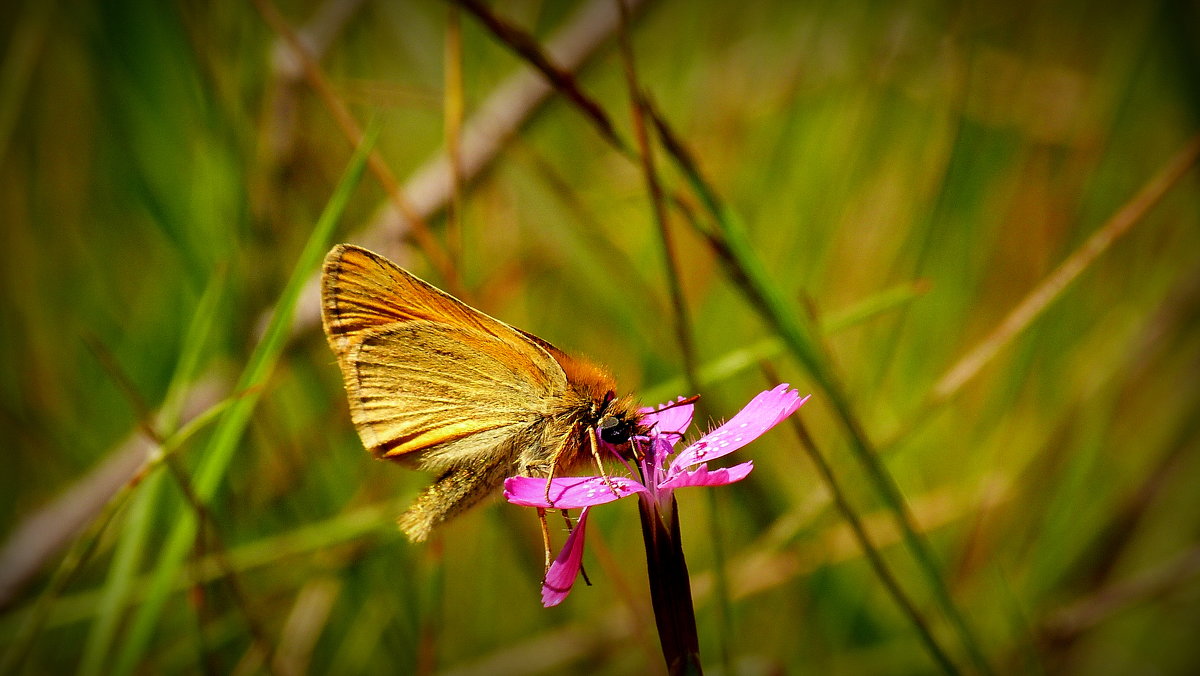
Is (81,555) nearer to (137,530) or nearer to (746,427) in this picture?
(137,530)

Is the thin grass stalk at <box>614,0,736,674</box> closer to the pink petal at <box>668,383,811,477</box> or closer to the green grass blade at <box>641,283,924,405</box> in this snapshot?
the pink petal at <box>668,383,811,477</box>

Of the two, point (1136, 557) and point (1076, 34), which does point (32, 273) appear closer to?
point (1136, 557)

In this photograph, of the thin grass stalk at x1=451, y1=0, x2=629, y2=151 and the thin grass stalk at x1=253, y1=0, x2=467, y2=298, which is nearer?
the thin grass stalk at x1=451, y1=0, x2=629, y2=151

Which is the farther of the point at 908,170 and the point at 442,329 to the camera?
the point at 908,170

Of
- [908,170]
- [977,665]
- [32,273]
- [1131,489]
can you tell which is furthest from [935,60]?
[32,273]

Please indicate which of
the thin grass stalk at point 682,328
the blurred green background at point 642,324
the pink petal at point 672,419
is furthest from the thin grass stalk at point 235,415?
the pink petal at point 672,419

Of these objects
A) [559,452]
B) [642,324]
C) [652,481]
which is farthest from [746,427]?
[642,324]

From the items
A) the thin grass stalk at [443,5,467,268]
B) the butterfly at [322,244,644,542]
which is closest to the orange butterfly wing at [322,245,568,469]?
the butterfly at [322,244,644,542]
